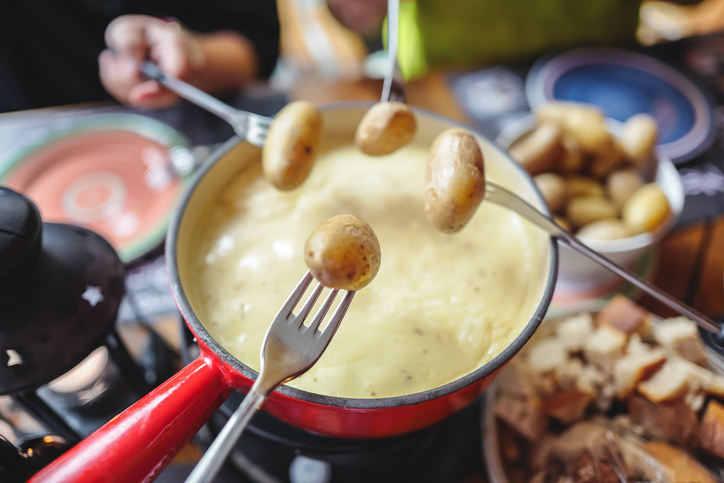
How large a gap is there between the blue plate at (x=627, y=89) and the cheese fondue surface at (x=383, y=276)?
2.43ft

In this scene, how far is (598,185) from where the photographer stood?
1.09m

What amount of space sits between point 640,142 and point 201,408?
1.03 meters

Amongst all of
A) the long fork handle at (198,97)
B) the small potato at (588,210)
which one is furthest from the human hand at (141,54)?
the small potato at (588,210)

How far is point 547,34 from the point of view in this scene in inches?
60.0

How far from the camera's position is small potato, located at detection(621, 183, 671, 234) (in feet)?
3.15

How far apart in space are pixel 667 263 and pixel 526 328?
0.71 metres

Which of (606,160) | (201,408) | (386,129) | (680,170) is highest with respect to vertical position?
(386,129)

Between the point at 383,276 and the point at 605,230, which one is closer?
the point at 383,276

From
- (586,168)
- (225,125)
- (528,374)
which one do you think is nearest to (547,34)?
(586,168)

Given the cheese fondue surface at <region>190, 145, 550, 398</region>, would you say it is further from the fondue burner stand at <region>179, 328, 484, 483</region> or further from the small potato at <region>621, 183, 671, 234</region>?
the small potato at <region>621, 183, 671, 234</region>

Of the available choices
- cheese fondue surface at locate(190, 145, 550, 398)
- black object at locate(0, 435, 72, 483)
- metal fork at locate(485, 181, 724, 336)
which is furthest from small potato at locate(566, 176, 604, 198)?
black object at locate(0, 435, 72, 483)

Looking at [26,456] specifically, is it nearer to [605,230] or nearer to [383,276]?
[383,276]

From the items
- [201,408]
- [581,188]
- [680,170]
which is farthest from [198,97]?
[680,170]

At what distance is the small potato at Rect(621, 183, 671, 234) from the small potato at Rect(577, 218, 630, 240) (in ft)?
0.06
